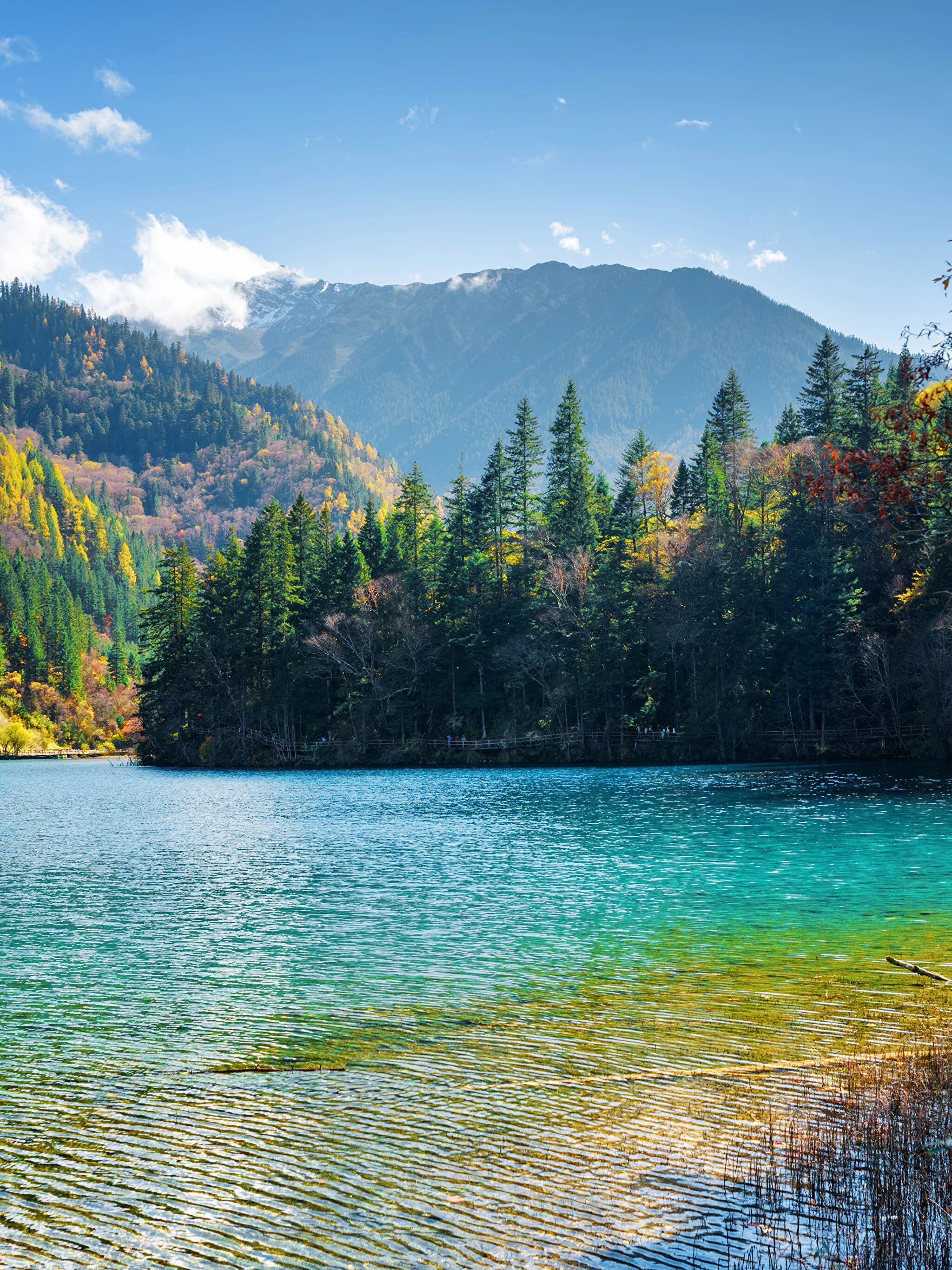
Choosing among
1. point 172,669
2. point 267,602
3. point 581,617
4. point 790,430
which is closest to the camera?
point 581,617

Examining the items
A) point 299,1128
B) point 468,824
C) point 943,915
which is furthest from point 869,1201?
point 468,824

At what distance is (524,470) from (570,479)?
4.67 meters

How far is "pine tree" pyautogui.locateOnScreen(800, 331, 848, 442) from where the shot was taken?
83.6m

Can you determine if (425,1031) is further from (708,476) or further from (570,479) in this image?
(708,476)

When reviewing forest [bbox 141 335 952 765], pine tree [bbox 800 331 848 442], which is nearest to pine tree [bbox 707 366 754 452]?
forest [bbox 141 335 952 765]

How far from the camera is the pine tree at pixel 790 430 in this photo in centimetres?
9038

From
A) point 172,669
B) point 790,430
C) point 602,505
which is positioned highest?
point 790,430

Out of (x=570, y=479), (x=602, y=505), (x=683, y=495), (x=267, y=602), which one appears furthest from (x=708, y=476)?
(x=267, y=602)

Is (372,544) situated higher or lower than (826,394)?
lower

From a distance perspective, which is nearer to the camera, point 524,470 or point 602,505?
point 524,470

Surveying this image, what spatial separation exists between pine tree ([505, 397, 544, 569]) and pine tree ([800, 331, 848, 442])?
81.1ft

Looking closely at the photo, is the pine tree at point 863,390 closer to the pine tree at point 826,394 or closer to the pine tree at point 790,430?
the pine tree at point 826,394

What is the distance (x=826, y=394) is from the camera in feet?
279

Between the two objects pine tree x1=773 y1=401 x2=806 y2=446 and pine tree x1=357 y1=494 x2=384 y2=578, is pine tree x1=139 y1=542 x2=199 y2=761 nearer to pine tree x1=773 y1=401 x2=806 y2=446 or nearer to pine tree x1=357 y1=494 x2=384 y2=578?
pine tree x1=357 y1=494 x2=384 y2=578
